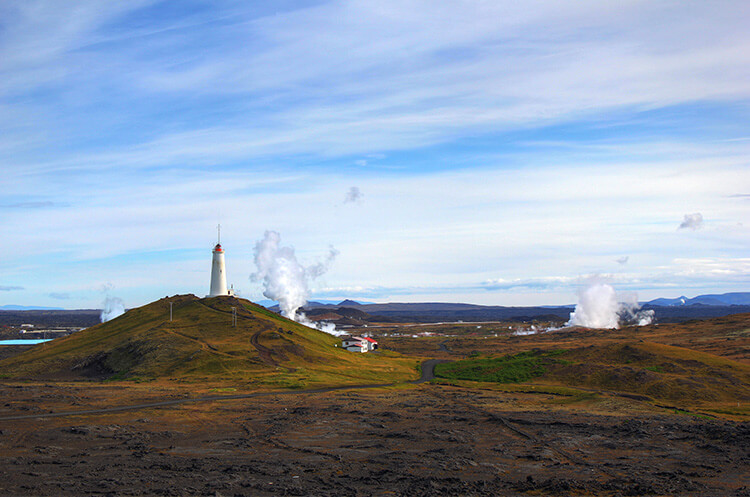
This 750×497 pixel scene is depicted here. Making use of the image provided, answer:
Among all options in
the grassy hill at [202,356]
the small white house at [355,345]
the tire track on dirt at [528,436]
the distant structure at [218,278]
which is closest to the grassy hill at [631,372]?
the grassy hill at [202,356]

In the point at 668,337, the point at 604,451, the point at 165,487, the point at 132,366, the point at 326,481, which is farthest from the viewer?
the point at 668,337

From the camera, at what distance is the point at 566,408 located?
214 feet

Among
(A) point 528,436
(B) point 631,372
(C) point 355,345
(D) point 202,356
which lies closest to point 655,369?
(B) point 631,372

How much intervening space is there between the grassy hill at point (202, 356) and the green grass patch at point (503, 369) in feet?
26.8

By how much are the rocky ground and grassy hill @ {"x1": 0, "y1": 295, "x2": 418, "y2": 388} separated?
28.4 m

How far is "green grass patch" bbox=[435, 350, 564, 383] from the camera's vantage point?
97.9 m

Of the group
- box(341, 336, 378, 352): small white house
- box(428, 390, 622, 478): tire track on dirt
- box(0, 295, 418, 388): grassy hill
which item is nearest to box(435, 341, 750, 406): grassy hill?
box(0, 295, 418, 388): grassy hill

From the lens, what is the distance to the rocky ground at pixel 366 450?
34.0 meters

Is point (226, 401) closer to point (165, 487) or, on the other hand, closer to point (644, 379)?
point (165, 487)

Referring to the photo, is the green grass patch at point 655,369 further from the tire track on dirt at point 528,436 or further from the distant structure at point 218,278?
the distant structure at point 218,278

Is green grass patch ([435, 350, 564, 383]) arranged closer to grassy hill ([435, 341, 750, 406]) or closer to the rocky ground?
grassy hill ([435, 341, 750, 406])

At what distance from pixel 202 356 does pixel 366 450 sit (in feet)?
207

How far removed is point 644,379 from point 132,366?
264 feet

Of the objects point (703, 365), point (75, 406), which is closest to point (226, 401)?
point (75, 406)
